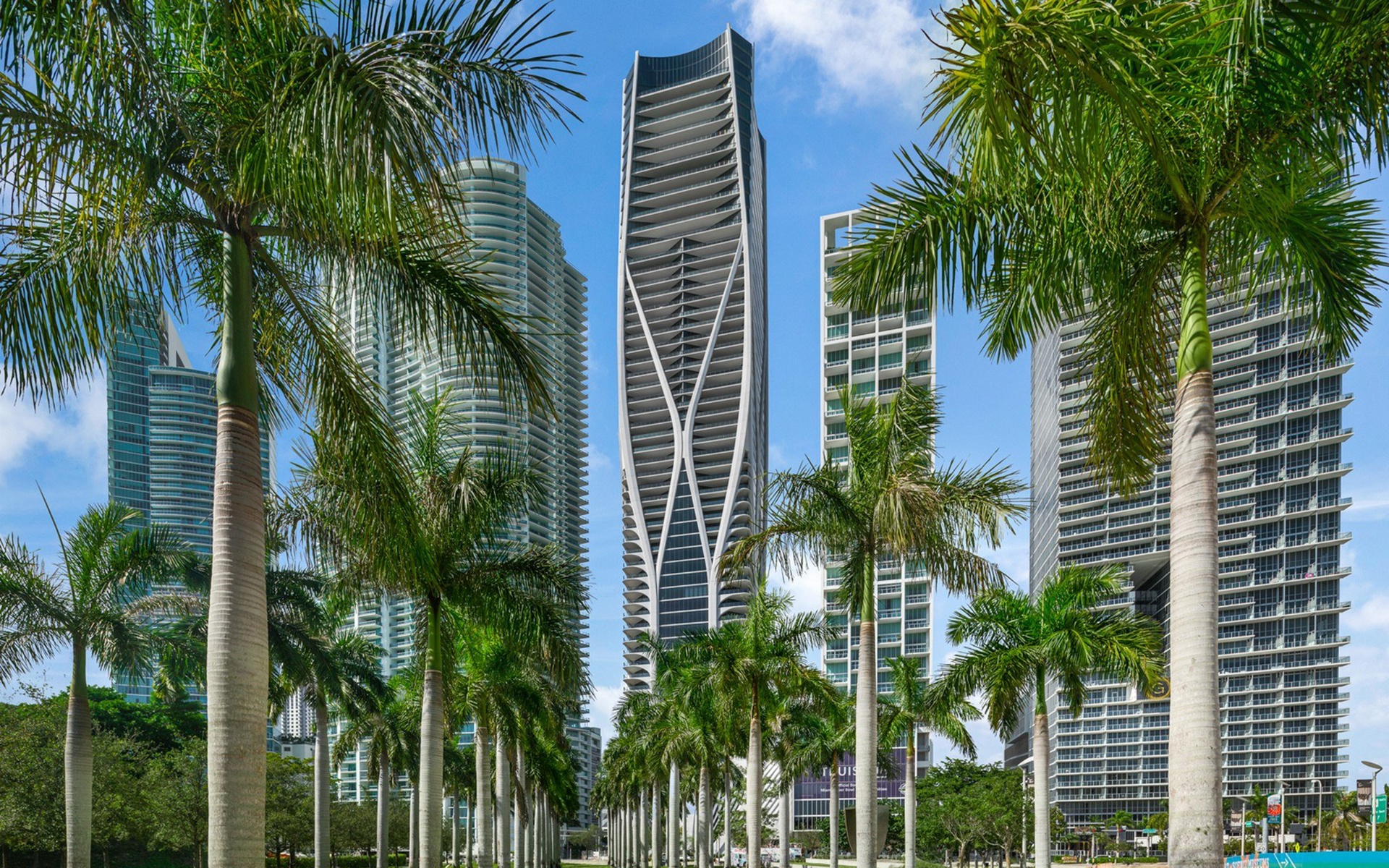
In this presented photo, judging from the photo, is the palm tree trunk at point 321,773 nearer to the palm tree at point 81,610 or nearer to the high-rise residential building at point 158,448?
the high-rise residential building at point 158,448

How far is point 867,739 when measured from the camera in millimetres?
20094

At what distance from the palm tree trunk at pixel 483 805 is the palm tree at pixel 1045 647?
12304 millimetres

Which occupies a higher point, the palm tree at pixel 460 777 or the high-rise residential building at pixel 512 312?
the high-rise residential building at pixel 512 312

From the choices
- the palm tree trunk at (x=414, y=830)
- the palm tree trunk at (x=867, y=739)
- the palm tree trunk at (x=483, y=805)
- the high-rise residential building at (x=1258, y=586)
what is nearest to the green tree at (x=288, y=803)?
the palm tree trunk at (x=414, y=830)

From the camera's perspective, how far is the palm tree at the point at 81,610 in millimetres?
24547

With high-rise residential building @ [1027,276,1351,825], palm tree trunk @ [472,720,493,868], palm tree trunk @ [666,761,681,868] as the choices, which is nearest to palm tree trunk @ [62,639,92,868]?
palm tree trunk @ [472,720,493,868]

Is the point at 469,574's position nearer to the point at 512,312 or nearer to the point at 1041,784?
the point at 512,312

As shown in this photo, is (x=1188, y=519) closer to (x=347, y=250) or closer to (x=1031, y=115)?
(x=1031, y=115)

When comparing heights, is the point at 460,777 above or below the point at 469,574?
below

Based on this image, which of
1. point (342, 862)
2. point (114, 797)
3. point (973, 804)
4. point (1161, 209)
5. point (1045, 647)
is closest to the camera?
point (1161, 209)

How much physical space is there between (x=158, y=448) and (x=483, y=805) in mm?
89031

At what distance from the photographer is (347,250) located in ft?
28.1

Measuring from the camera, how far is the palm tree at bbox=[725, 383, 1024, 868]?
19.8 meters

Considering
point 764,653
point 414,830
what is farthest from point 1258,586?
point 764,653
